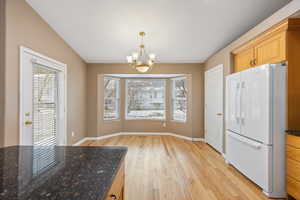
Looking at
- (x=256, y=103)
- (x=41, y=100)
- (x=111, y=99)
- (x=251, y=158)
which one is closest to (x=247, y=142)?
(x=251, y=158)

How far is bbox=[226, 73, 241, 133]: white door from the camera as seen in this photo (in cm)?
268

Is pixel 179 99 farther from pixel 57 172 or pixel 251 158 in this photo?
pixel 57 172

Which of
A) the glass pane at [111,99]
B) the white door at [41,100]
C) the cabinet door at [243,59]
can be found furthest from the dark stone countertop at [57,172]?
the glass pane at [111,99]

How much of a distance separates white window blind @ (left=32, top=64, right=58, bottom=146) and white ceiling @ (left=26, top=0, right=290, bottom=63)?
3.22 ft

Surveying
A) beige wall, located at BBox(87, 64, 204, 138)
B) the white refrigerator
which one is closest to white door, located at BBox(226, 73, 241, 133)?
the white refrigerator

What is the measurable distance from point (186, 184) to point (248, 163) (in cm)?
102

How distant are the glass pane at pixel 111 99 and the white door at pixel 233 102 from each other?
148 inches

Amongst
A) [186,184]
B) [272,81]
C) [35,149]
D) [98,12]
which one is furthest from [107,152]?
[98,12]

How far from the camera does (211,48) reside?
3.86m

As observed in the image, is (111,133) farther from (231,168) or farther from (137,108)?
(231,168)

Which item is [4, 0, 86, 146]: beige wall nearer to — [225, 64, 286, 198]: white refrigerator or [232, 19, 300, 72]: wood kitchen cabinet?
[225, 64, 286, 198]: white refrigerator

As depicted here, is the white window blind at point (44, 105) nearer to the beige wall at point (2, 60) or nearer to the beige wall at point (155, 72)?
the beige wall at point (2, 60)

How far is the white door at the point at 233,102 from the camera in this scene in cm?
268

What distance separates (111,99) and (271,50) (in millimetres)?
4508
